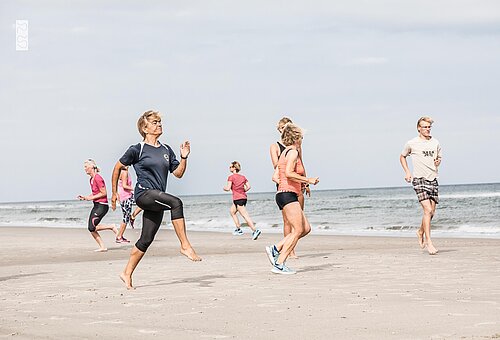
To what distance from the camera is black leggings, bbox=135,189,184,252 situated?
8438mm

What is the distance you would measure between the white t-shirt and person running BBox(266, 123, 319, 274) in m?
2.69

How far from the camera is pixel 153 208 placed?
8.50m

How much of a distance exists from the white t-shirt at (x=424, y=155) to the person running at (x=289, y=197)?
2.69m

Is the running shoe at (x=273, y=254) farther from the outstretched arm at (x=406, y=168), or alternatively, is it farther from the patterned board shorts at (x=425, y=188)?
the patterned board shorts at (x=425, y=188)

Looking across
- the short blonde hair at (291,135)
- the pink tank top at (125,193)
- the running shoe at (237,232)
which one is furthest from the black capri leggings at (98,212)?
the running shoe at (237,232)

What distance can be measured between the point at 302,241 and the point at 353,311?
1120 cm

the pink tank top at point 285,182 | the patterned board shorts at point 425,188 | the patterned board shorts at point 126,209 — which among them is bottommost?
the patterned board shorts at point 126,209

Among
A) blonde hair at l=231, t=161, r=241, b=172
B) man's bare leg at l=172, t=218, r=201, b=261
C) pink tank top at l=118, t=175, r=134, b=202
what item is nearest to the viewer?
man's bare leg at l=172, t=218, r=201, b=261

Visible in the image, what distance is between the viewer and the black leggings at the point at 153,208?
8.44 m

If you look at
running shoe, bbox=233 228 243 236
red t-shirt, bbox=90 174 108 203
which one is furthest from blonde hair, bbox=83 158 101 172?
running shoe, bbox=233 228 243 236

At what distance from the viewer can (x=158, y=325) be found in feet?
20.6

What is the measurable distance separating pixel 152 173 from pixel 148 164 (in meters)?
0.11

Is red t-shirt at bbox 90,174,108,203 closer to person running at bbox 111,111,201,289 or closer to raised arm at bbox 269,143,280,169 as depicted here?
raised arm at bbox 269,143,280,169

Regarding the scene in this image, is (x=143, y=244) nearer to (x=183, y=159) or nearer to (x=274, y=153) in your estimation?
(x=183, y=159)
